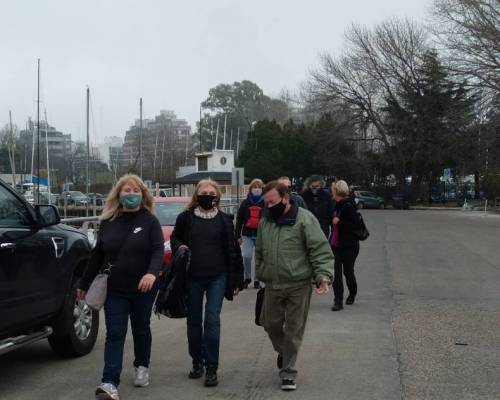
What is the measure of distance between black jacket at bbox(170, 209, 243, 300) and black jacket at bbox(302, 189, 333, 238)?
186 inches

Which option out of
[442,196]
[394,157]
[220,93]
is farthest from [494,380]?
[220,93]

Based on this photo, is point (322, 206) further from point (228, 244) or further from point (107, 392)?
point (107, 392)

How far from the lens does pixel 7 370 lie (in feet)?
22.1

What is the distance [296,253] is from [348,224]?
13.2 ft

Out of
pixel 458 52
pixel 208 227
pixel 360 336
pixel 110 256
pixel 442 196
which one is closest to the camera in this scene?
pixel 110 256

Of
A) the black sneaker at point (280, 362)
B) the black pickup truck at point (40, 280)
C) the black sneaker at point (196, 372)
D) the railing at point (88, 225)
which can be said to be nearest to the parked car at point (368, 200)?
the railing at point (88, 225)

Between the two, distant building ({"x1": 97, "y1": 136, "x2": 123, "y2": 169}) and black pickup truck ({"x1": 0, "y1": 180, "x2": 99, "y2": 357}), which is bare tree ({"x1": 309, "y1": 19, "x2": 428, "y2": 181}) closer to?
distant building ({"x1": 97, "y1": 136, "x2": 123, "y2": 169})

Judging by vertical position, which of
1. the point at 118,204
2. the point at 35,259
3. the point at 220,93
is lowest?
the point at 35,259

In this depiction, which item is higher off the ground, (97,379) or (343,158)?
(343,158)

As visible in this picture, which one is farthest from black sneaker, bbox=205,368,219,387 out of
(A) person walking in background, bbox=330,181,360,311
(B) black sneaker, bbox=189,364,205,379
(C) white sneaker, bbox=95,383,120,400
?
(A) person walking in background, bbox=330,181,360,311

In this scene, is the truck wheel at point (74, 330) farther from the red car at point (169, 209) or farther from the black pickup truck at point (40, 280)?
the red car at point (169, 209)

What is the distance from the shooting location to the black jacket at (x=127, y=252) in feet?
18.5

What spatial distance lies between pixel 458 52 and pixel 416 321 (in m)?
29.4

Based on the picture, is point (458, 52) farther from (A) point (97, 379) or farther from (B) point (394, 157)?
(A) point (97, 379)
